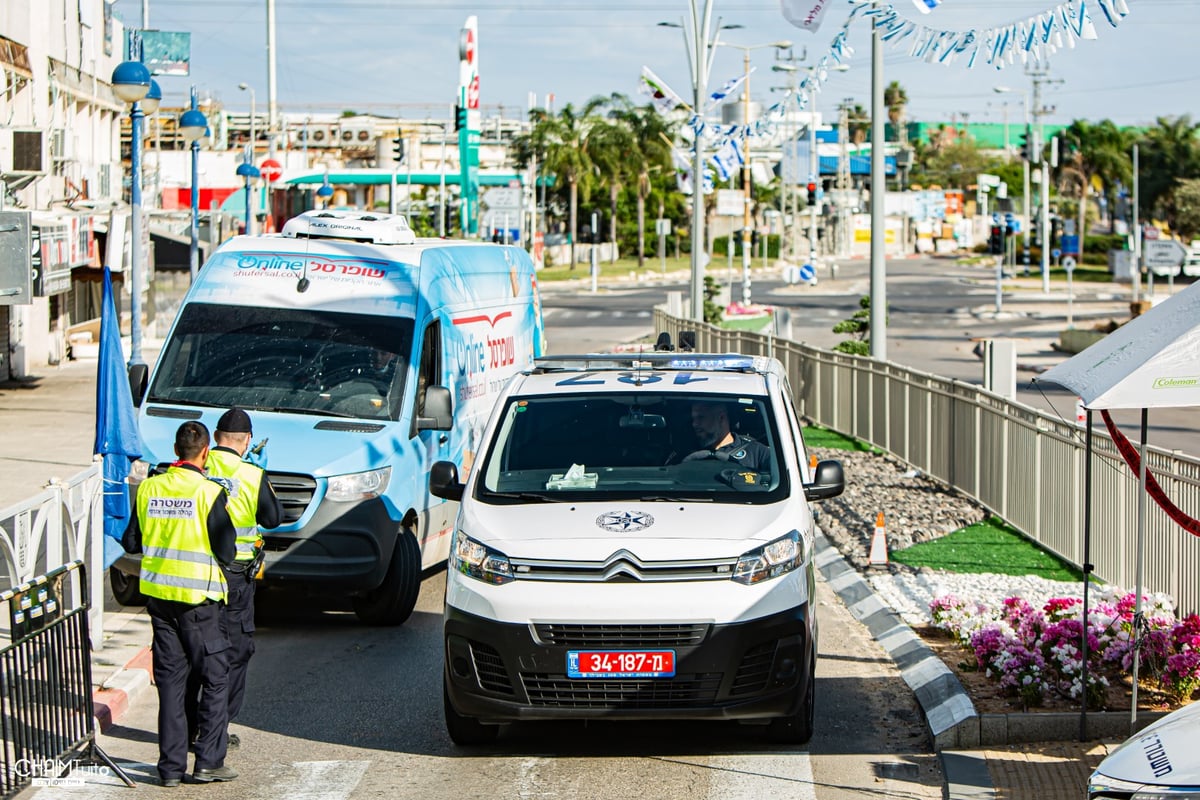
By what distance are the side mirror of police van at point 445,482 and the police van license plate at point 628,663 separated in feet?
5.32

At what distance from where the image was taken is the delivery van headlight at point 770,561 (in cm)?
753

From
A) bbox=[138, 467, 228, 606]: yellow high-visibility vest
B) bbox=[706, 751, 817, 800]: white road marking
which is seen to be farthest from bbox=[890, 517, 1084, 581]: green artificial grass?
bbox=[138, 467, 228, 606]: yellow high-visibility vest

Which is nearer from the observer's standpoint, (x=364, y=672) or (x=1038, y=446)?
(x=364, y=672)

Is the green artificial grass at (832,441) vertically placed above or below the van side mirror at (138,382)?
below

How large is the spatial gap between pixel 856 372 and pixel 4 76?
55.3 ft

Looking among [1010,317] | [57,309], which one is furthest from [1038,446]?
[1010,317]

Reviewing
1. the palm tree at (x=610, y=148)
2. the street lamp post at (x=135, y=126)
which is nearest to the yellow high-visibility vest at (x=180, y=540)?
the street lamp post at (x=135, y=126)

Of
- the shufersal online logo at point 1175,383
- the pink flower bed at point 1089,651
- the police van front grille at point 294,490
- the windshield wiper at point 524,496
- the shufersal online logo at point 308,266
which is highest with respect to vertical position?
the shufersal online logo at point 308,266

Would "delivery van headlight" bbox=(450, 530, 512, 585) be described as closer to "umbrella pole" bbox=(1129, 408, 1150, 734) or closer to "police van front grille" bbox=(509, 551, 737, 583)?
"police van front grille" bbox=(509, 551, 737, 583)

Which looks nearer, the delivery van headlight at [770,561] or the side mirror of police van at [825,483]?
the delivery van headlight at [770,561]

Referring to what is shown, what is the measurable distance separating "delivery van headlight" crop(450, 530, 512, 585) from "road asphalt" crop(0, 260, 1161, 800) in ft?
7.75

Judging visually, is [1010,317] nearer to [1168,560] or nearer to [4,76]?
[4,76]

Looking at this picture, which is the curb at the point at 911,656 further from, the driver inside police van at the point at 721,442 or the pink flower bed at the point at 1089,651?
the driver inside police van at the point at 721,442

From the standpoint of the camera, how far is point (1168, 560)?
10562 millimetres
